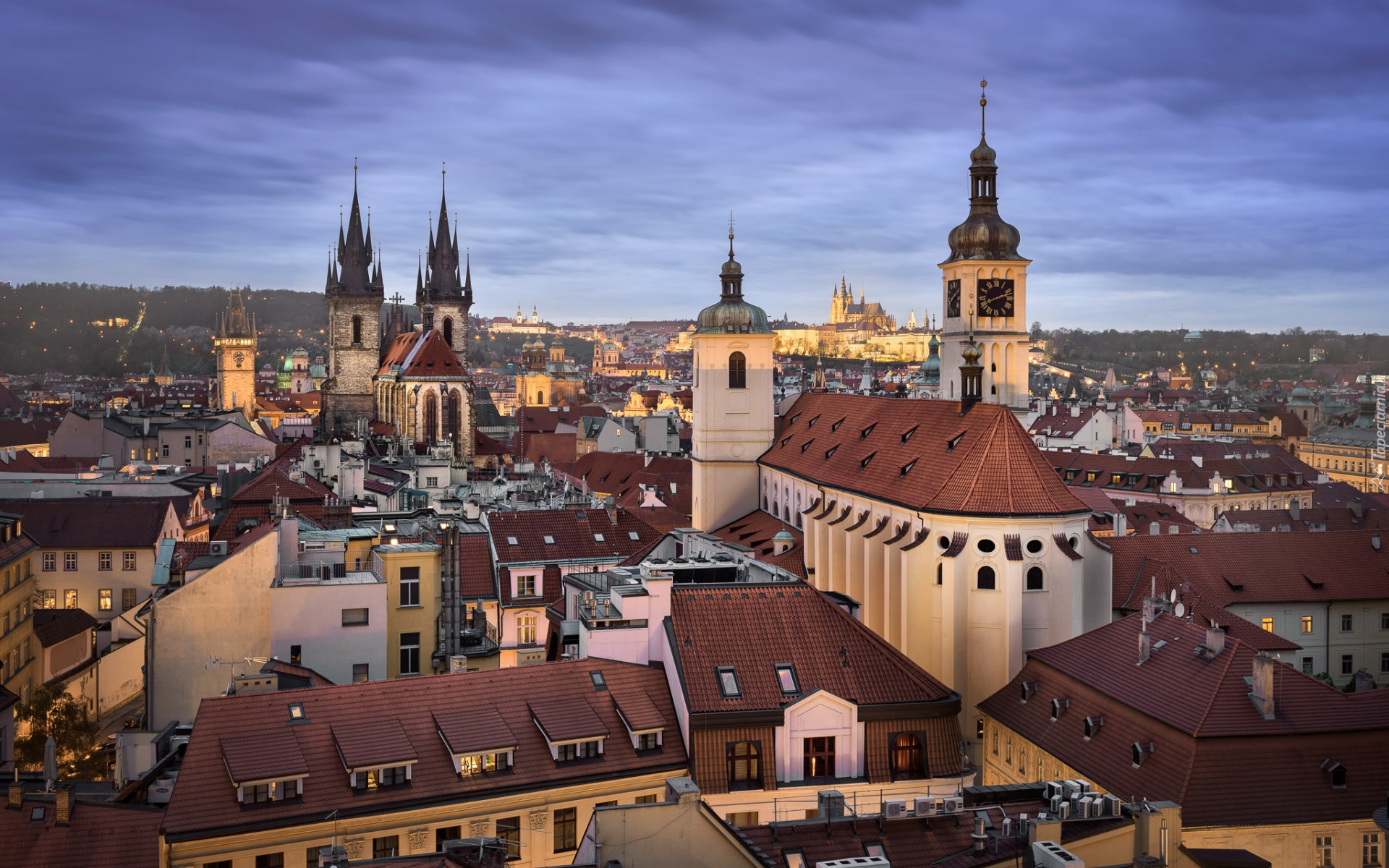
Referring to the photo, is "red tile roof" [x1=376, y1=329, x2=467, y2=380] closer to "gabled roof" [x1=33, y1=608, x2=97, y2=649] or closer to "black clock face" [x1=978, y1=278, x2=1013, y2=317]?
"black clock face" [x1=978, y1=278, x2=1013, y2=317]

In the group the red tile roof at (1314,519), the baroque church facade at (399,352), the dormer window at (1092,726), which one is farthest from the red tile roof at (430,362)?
the dormer window at (1092,726)

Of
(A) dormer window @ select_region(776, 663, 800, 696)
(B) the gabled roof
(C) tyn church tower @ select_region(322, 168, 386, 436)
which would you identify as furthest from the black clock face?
(C) tyn church tower @ select_region(322, 168, 386, 436)

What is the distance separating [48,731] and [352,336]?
86945 millimetres

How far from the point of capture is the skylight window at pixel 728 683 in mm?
27141

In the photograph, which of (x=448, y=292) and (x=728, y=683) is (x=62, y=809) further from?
(x=448, y=292)

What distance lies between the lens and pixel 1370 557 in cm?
5300

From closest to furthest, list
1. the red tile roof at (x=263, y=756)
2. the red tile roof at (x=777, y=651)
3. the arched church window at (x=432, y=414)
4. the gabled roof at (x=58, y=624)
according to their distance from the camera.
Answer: the red tile roof at (x=263, y=756)
the red tile roof at (x=777, y=651)
the gabled roof at (x=58, y=624)
the arched church window at (x=432, y=414)

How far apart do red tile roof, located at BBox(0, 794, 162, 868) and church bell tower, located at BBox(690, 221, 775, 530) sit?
1655 inches

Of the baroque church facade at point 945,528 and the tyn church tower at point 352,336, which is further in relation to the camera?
the tyn church tower at point 352,336

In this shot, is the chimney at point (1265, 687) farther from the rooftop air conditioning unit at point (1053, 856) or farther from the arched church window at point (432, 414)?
the arched church window at point (432, 414)

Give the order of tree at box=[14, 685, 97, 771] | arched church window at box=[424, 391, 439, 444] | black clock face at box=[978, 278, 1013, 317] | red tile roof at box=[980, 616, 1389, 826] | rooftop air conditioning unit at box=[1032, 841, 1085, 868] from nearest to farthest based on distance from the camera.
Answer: rooftop air conditioning unit at box=[1032, 841, 1085, 868]
red tile roof at box=[980, 616, 1389, 826]
tree at box=[14, 685, 97, 771]
black clock face at box=[978, 278, 1013, 317]
arched church window at box=[424, 391, 439, 444]

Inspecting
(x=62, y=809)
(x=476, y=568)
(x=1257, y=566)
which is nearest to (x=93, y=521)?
(x=476, y=568)

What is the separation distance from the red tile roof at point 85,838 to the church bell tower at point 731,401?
42044 millimetres

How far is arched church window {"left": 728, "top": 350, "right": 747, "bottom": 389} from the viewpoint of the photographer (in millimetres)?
63188
